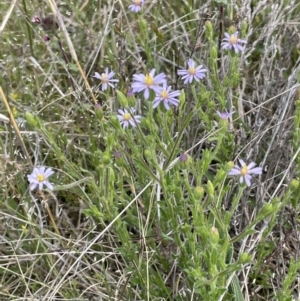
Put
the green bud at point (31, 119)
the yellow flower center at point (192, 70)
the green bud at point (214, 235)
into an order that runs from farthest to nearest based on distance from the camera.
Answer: the yellow flower center at point (192, 70), the green bud at point (31, 119), the green bud at point (214, 235)

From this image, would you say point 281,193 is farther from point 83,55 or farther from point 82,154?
point 83,55

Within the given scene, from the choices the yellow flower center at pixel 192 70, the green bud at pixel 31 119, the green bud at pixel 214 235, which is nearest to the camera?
the green bud at pixel 214 235

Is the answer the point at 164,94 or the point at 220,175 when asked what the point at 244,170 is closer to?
the point at 220,175

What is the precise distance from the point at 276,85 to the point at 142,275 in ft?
2.97

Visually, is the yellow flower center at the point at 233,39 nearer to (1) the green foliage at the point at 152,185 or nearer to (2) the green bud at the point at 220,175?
(1) the green foliage at the point at 152,185

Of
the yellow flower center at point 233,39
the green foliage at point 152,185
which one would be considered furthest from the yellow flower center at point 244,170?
the yellow flower center at point 233,39

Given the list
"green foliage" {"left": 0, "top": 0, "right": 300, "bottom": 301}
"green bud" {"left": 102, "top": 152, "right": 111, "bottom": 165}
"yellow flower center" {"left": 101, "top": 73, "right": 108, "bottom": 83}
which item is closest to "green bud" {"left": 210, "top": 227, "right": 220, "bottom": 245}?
"green foliage" {"left": 0, "top": 0, "right": 300, "bottom": 301}

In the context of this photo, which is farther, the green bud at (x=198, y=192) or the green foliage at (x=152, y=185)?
the green foliage at (x=152, y=185)

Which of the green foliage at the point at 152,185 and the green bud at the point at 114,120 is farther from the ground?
the green bud at the point at 114,120

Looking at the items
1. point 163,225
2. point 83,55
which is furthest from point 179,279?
point 83,55

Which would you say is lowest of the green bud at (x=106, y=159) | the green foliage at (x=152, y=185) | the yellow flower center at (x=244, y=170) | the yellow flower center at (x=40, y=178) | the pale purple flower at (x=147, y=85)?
the green foliage at (x=152, y=185)

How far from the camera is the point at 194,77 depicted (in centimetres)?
148

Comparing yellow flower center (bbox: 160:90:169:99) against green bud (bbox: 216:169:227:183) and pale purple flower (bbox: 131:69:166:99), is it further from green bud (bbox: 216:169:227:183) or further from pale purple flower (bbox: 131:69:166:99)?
green bud (bbox: 216:169:227:183)

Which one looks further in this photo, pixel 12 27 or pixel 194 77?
pixel 12 27
